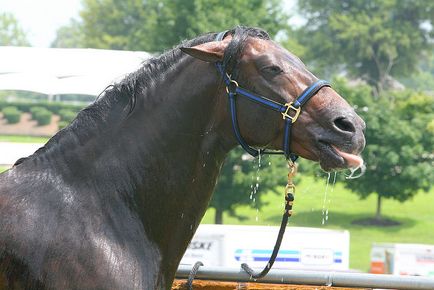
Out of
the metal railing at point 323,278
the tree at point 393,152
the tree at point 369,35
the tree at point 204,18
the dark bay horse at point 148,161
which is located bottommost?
the metal railing at point 323,278

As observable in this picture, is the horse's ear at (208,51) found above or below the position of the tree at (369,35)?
below

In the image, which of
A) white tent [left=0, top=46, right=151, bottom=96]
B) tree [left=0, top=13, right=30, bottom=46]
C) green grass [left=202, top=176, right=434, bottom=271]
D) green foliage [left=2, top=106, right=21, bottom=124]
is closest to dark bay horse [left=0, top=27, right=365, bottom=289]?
white tent [left=0, top=46, right=151, bottom=96]

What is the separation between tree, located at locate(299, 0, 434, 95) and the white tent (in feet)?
177

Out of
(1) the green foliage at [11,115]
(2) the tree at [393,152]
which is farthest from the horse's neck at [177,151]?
(1) the green foliage at [11,115]

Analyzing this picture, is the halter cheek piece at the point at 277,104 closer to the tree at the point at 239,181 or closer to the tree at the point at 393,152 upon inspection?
the tree at the point at 239,181

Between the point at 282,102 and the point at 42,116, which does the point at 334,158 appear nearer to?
the point at 282,102

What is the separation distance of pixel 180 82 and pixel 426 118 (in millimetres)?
32886

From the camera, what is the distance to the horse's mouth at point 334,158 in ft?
12.5

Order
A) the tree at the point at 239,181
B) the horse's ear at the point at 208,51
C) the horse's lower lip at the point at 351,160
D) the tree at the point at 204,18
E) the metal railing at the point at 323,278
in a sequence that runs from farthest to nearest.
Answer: the tree at the point at 239,181
the tree at the point at 204,18
the metal railing at the point at 323,278
the horse's ear at the point at 208,51
the horse's lower lip at the point at 351,160

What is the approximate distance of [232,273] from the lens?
523 centimetres

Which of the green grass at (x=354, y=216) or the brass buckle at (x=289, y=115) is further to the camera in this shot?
the green grass at (x=354, y=216)

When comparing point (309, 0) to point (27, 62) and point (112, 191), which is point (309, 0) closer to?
point (27, 62)

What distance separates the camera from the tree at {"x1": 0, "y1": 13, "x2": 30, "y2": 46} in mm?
91625

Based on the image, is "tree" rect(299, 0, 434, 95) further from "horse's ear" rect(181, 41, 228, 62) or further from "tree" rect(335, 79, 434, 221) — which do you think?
"horse's ear" rect(181, 41, 228, 62)
